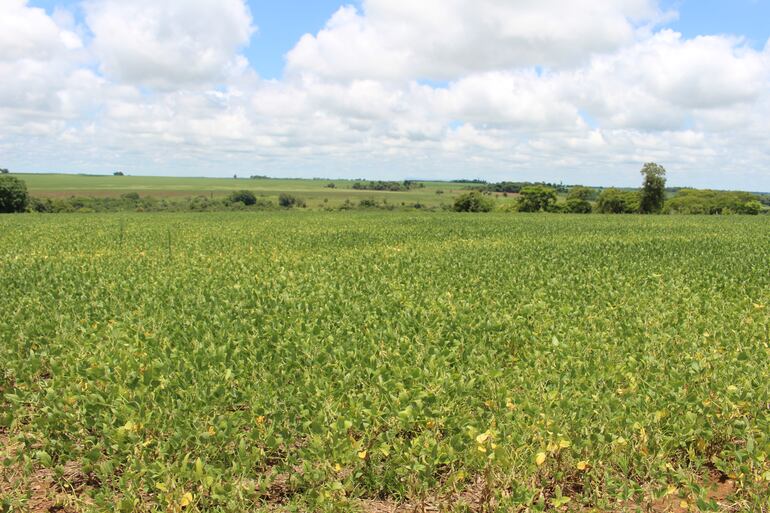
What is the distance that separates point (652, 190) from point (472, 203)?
27.2 meters

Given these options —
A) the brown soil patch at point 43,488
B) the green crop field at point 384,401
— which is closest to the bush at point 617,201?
the green crop field at point 384,401

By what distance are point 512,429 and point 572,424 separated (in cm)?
52

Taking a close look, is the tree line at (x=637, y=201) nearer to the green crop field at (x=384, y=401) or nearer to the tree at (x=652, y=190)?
the tree at (x=652, y=190)

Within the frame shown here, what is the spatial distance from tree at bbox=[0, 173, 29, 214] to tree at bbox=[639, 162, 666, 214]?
287ft

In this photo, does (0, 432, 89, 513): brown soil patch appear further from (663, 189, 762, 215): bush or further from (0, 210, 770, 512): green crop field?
(663, 189, 762, 215): bush

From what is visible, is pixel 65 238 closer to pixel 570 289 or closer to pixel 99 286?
pixel 99 286

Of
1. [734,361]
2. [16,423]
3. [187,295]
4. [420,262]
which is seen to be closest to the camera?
[16,423]

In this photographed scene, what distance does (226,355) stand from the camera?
6.61 metres

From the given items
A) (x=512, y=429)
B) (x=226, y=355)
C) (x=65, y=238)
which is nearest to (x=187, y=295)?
(x=226, y=355)

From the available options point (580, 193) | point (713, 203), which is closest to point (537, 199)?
point (580, 193)

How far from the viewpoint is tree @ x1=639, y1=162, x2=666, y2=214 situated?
8431 cm

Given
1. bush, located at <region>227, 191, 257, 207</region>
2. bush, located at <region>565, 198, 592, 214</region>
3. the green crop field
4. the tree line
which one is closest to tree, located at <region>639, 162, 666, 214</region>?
the tree line

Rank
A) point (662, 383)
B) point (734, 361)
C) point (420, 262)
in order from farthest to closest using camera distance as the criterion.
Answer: point (420, 262) < point (734, 361) < point (662, 383)

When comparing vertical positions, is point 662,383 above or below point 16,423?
above
